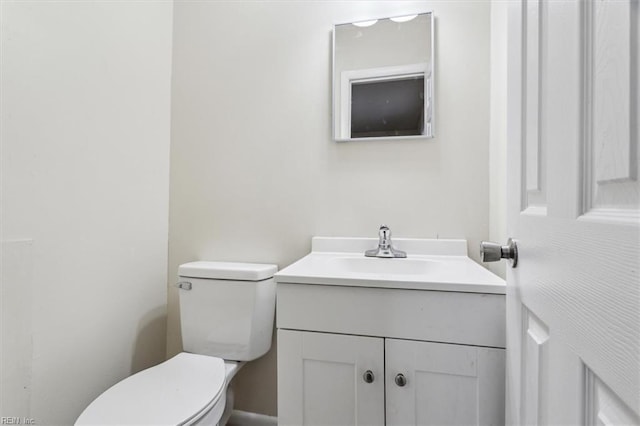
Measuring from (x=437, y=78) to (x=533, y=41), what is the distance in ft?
2.63

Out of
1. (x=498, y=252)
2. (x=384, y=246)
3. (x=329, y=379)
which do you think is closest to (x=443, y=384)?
(x=329, y=379)

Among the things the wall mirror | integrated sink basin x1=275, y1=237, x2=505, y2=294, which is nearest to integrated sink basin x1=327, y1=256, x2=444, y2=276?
integrated sink basin x1=275, y1=237, x2=505, y2=294

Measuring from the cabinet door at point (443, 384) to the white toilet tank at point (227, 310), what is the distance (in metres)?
0.62

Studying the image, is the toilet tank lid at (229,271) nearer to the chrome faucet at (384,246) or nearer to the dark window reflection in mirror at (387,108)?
the chrome faucet at (384,246)

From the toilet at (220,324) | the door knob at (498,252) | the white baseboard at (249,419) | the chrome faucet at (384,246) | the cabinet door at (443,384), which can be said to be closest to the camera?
the door knob at (498,252)

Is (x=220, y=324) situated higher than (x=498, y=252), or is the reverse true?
(x=498, y=252)

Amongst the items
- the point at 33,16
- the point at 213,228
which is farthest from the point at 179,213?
the point at 33,16

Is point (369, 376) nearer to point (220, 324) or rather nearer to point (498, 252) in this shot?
point (498, 252)

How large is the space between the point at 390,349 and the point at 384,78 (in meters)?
1.05

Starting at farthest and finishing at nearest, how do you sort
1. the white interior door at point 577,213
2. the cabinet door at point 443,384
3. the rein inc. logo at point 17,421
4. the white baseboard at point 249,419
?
the white baseboard at point 249,419 < the rein inc. logo at point 17,421 < the cabinet door at point 443,384 < the white interior door at point 577,213

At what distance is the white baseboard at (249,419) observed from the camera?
1394mm

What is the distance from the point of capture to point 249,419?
55.7 inches

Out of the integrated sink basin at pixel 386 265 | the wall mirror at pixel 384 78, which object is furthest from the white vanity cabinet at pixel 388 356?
the wall mirror at pixel 384 78

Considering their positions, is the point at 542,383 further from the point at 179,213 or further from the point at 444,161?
the point at 179,213
